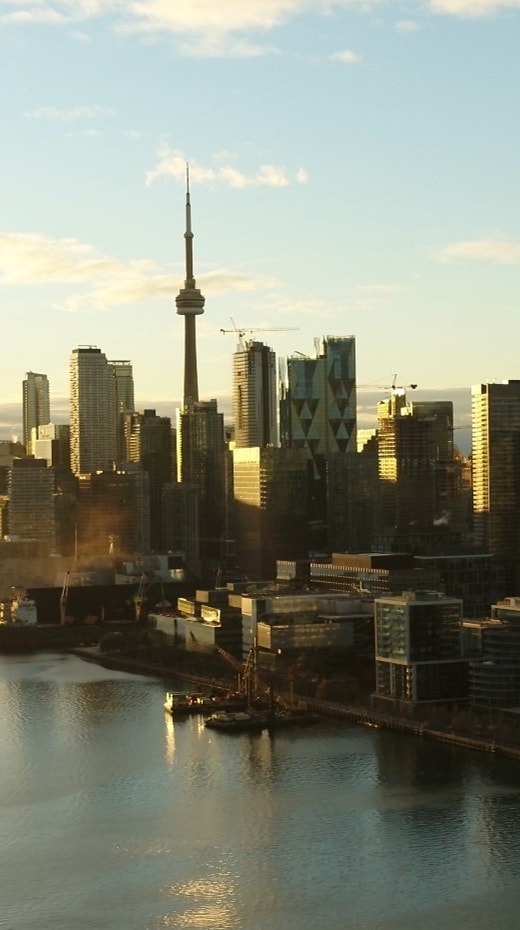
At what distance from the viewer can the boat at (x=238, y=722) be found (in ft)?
92.6

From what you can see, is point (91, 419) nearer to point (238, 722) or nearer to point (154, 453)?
point (154, 453)

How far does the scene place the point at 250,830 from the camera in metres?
20.4

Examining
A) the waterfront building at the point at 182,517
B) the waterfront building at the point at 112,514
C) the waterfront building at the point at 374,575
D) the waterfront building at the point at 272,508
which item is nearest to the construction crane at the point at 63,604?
the waterfront building at the point at 374,575

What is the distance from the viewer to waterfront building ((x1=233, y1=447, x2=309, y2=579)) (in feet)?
188

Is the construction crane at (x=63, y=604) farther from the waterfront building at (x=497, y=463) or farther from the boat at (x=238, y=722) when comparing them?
the boat at (x=238, y=722)

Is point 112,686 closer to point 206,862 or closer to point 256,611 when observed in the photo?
point 256,611

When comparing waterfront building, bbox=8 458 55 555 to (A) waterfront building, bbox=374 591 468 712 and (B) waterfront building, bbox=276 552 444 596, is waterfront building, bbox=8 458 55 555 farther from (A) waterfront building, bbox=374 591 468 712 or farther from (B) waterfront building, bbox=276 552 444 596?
(A) waterfront building, bbox=374 591 468 712

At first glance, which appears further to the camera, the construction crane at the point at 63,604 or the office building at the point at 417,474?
the office building at the point at 417,474

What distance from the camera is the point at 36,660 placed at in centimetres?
4144

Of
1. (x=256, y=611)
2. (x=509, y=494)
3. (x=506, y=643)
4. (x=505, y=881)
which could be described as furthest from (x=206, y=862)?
(x=509, y=494)

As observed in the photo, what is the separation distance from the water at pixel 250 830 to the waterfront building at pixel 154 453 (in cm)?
3966

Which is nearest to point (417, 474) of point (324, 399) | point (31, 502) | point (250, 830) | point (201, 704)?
point (324, 399)

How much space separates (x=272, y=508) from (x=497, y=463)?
7822mm

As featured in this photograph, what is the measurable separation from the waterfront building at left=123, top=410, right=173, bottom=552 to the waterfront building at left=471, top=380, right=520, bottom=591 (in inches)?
643
